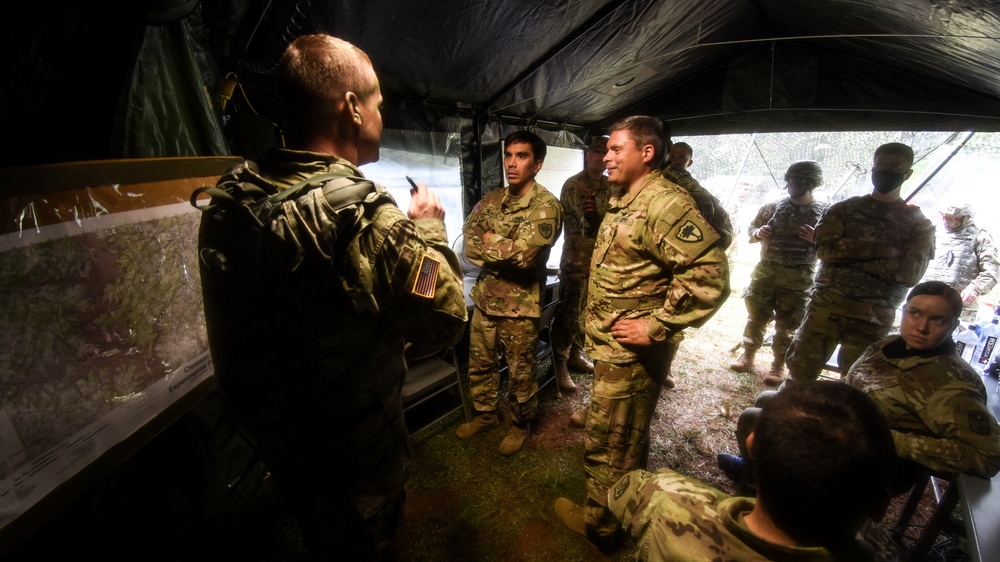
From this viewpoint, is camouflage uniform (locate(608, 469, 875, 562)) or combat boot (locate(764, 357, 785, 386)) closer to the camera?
camouflage uniform (locate(608, 469, 875, 562))

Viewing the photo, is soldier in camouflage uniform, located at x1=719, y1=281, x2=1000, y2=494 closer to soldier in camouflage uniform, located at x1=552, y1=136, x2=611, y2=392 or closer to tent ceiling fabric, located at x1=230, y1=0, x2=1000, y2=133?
tent ceiling fabric, located at x1=230, y1=0, x2=1000, y2=133

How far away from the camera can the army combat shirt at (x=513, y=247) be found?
2633 mm

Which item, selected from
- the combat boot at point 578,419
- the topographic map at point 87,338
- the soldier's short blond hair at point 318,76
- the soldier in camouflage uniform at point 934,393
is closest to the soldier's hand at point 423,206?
the soldier's short blond hair at point 318,76

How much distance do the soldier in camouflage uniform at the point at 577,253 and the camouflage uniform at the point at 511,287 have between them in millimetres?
1012

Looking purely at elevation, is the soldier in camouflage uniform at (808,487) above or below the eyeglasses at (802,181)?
below

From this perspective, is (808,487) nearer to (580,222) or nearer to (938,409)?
(938,409)

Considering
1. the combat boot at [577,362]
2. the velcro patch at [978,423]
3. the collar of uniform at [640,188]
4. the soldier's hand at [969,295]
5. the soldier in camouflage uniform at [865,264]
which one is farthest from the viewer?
the combat boot at [577,362]

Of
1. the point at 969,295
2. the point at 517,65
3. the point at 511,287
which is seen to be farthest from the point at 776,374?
the point at 517,65

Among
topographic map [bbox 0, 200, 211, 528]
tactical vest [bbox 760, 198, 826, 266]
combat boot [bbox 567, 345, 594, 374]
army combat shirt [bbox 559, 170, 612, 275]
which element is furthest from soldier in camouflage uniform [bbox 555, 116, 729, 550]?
tactical vest [bbox 760, 198, 826, 266]

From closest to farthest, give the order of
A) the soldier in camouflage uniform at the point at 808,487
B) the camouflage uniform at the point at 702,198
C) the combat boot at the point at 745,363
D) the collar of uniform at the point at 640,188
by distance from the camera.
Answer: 1. the soldier in camouflage uniform at the point at 808,487
2. the collar of uniform at the point at 640,188
3. the camouflage uniform at the point at 702,198
4. the combat boot at the point at 745,363

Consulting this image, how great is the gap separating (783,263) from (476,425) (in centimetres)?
385

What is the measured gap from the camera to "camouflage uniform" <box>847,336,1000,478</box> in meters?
1.64

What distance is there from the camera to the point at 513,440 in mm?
2969

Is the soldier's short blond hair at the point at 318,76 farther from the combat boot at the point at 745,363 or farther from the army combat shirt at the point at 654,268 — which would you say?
the combat boot at the point at 745,363
